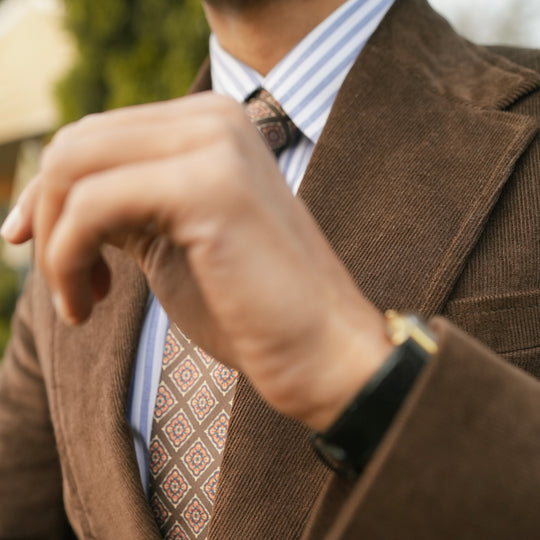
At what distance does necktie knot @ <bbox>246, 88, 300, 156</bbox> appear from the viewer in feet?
3.53

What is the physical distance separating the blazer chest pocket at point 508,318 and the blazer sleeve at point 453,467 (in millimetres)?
315

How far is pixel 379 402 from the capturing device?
1.78 feet

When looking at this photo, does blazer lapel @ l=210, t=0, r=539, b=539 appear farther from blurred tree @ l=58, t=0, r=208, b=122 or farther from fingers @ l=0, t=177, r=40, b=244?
blurred tree @ l=58, t=0, r=208, b=122

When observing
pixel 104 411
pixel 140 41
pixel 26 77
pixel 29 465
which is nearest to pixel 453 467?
pixel 104 411

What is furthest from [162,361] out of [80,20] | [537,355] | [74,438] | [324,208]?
[80,20]

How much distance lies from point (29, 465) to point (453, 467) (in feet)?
3.97

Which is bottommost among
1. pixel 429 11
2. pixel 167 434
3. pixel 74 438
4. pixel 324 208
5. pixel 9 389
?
pixel 9 389

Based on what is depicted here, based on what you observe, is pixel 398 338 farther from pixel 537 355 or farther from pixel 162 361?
pixel 162 361

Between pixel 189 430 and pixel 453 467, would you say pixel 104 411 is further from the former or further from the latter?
pixel 453 467

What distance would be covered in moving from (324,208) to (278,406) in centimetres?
43

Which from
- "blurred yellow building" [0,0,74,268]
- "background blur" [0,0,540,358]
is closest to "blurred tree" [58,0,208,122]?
"background blur" [0,0,540,358]

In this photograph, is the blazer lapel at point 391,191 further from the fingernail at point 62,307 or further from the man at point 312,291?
the fingernail at point 62,307

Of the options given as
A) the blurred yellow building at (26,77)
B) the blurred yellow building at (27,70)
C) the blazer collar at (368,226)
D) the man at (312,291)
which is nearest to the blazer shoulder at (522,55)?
the man at (312,291)

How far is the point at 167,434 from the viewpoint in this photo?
1.02 m
